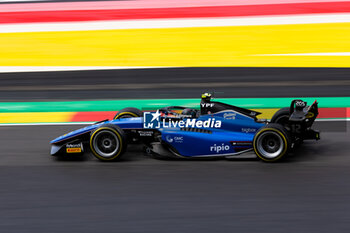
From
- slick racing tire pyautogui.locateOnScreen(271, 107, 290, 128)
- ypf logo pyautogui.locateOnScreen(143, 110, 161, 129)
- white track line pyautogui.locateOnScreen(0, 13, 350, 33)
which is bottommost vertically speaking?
ypf logo pyautogui.locateOnScreen(143, 110, 161, 129)

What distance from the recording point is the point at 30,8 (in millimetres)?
19266

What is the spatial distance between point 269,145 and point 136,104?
511 centimetres

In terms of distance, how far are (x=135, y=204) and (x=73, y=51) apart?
1073 centimetres

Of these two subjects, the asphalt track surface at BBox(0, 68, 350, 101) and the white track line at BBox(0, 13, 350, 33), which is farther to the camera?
the white track line at BBox(0, 13, 350, 33)

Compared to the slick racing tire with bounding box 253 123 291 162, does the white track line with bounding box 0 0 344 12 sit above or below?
above

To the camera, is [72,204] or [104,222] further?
[72,204]

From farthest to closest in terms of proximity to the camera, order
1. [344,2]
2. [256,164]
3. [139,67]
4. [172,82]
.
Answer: [344,2]
[139,67]
[172,82]
[256,164]

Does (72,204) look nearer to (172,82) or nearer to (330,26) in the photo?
(172,82)

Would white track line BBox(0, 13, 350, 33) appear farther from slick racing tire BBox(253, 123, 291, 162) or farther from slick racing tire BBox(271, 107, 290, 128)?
slick racing tire BBox(253, 123, 291, 162)

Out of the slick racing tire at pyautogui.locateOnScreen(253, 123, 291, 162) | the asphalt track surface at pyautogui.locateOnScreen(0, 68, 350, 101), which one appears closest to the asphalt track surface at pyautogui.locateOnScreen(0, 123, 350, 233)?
the slick racing tire at pyautogui.locateOnScreen(253, 123, 291, 162)

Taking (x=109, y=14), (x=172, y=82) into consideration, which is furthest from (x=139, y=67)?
(x=109, y=14)

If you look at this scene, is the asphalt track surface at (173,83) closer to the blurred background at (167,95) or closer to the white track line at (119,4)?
the blurred background at (167,95)

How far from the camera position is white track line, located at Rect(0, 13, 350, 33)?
1708cm

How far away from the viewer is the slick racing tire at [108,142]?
729 cm
